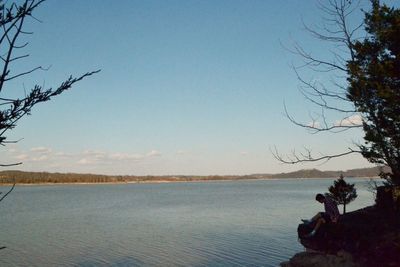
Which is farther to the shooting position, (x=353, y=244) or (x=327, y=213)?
(x=353, y=244)

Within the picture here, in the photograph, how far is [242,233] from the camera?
35.7 meters

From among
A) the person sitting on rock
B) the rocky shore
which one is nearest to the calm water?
the rocky shore

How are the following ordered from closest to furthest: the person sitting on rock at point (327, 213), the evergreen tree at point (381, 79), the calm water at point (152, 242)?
the evergreen tree at point (381, 79), the person sitting on rock at point (327, 213), the calm water at point (152, 242)

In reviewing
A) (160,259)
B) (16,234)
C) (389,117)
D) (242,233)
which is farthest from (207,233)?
(389,117)

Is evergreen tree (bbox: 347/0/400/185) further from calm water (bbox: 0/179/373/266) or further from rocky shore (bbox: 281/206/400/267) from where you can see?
calm water (bbox: 0/179/373/266)

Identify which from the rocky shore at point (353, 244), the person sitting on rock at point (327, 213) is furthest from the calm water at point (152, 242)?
the person sitting on rock at point (327, 213)

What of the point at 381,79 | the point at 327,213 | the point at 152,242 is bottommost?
the point at 152,242

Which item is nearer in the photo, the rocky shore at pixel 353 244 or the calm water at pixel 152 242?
the rocky shore at pixel 353 244

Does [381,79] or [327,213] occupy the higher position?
[381,79]

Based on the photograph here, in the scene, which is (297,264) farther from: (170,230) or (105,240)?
(170,230)

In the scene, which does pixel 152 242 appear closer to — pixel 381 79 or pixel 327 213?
pixel 327 213

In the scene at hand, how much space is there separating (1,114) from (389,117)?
44.2ft

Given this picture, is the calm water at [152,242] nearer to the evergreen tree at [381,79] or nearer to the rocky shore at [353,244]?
the rocky shore at [353,244]

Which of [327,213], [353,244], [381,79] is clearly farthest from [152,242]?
[381,79]
